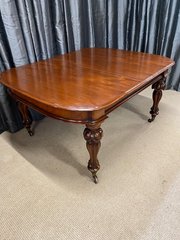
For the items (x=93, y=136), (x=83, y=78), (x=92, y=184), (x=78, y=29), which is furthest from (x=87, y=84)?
(x=78, y=29)

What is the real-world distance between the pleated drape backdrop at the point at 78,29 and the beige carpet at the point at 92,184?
41 centimetres

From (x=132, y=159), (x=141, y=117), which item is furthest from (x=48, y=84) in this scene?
(x=141, y=117)

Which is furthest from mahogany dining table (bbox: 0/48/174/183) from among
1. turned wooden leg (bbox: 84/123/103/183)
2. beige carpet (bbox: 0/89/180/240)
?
beige carpet (bbox: 0/89/180/240)

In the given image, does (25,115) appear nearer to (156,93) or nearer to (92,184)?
(92,184)

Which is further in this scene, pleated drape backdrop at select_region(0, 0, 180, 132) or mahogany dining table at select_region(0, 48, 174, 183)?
pleated drape backdrop at select_region(0, 0, 180, 132)

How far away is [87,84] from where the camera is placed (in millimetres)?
1114

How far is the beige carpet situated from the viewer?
101cm

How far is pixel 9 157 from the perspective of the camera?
4.81 feet

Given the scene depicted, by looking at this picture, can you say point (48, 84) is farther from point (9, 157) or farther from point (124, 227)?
point (124, 227)

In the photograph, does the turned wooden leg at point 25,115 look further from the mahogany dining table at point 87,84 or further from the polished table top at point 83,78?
the polished table top at point 83,78

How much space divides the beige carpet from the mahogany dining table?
6.3 inches

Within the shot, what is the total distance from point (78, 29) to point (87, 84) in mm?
946

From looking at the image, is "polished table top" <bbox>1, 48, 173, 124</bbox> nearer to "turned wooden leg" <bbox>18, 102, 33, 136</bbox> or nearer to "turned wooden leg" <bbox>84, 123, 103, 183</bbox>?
"turned wooden leg" <bbox>84, 123, 103, 183</bbox>

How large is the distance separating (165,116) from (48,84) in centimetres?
120
